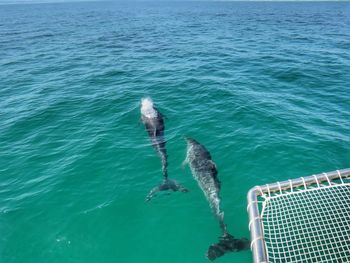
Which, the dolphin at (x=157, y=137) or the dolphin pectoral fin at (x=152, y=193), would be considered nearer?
the dolphin pectoral fin at (x=152, y=193)

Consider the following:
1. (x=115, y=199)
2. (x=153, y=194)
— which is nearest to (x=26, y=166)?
(x=115, y=199)

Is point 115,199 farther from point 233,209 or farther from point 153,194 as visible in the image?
point 233,209

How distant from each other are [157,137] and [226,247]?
739 centimetres

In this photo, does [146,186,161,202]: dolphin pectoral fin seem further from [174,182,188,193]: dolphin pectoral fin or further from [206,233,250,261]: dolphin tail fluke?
[206,233,250,261]: dolphin tail fluke

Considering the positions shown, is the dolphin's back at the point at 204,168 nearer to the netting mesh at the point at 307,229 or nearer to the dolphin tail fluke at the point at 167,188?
the dolphin tail fluke at the point at 167,188

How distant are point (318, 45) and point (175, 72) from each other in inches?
695

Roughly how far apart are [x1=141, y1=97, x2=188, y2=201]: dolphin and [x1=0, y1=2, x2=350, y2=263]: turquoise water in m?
0.32

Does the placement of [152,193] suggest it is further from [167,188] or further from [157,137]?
[157,137]

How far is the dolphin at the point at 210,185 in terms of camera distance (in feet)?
31.8

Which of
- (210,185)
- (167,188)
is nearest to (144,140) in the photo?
(167,188)

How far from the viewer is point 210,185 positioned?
39.9 ft

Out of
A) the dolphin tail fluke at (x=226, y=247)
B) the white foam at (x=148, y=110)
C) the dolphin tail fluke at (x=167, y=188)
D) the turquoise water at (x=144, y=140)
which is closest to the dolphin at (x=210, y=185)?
the dolphin tail fluke at (x=226, y=247)

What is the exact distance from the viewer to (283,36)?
4159 centimetres

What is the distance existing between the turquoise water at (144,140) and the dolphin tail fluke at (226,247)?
23cm
